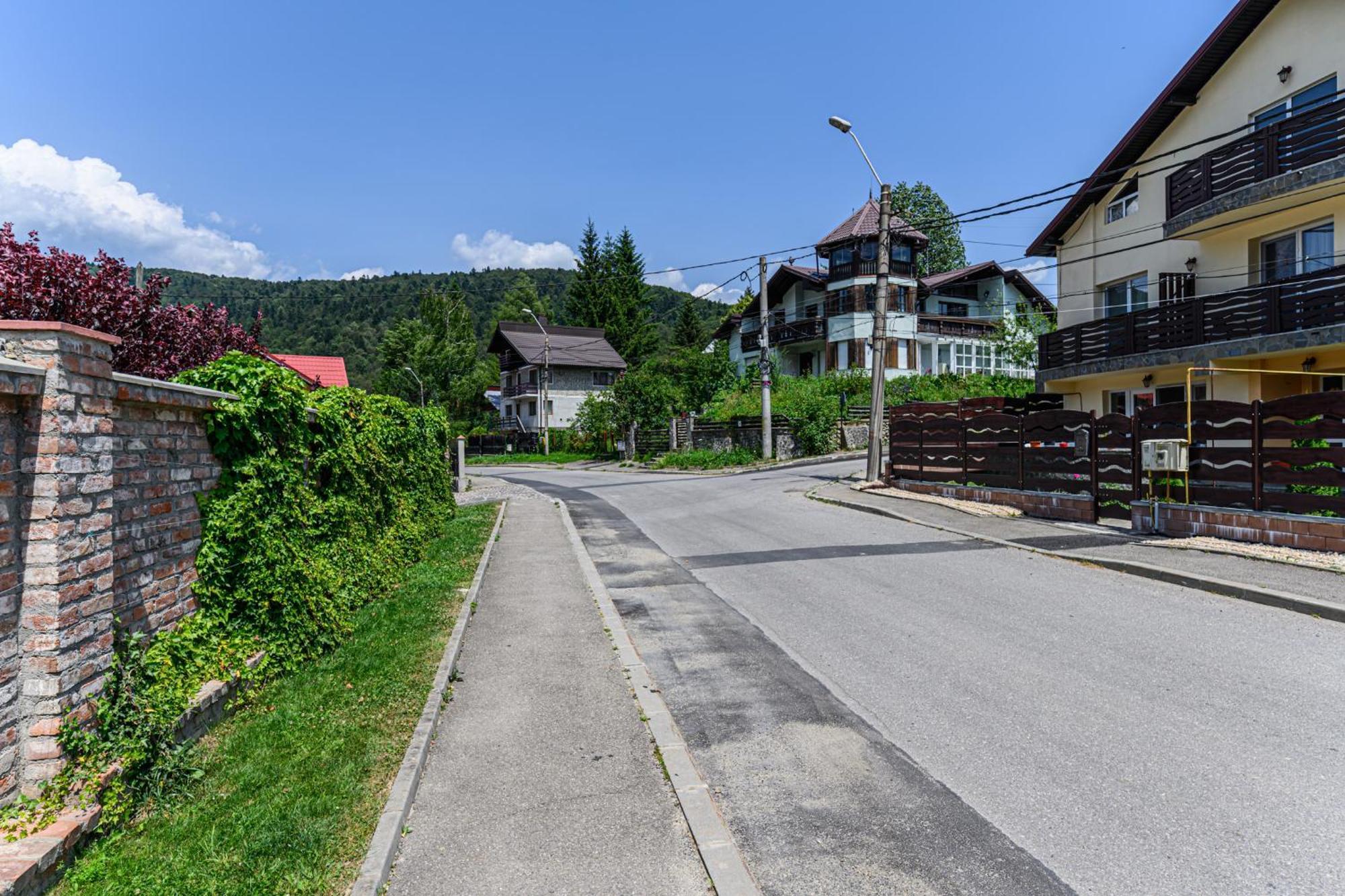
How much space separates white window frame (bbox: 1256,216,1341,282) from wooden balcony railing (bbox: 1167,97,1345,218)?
5.44ft

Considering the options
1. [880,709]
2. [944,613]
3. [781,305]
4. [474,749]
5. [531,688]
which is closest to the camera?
[474,749]

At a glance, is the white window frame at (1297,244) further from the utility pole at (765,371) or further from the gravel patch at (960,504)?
the utility pole at (765,371)

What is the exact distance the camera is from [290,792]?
4121mm

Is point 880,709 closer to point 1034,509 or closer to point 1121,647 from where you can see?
point 1121,647

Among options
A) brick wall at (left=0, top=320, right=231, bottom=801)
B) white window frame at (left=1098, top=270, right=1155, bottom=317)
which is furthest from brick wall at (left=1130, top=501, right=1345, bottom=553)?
brick wall at (left=0, top=320, right=231, bottom=801)

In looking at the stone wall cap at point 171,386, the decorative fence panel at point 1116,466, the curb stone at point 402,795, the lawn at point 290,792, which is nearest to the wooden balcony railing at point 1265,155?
the decorative fence panel at point 1116,466

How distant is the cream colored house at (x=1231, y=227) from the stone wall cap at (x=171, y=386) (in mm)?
15599

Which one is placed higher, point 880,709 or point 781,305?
point 781,305

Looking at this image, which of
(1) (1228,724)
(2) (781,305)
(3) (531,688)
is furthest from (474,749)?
(2) (781,305)

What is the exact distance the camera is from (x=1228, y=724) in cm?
517

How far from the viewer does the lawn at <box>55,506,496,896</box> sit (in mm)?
3357

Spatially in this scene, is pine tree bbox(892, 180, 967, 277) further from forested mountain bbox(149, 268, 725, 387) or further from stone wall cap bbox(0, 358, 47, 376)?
stone wall cap bbox(0, 358, 47, 376)

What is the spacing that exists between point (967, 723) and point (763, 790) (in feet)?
5.55

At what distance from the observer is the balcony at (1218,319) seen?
1614cm
